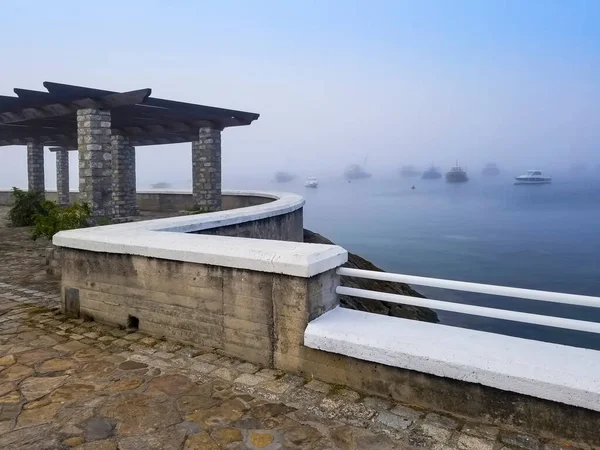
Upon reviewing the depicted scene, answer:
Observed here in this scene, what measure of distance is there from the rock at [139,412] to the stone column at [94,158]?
9331mm

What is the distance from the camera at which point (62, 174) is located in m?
24.1

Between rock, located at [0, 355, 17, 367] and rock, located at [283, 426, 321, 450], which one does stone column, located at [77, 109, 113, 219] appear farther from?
rock, located at [283, 426, 321, 450]

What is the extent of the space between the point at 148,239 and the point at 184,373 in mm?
1422

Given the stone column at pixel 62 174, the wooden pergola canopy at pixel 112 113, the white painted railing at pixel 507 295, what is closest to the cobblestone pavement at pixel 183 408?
the white painted railing at pixel 507 295

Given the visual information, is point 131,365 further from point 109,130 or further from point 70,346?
→ point 109,130

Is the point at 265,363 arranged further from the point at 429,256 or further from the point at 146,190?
the point at 429,256

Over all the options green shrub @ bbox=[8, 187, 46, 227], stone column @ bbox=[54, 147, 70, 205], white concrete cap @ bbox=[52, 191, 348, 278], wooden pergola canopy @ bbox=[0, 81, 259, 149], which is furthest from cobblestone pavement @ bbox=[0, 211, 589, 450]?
stone column @ bbox=[54, 147, 70, 205]

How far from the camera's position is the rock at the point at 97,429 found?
2.79m

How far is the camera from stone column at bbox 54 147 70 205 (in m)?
23.5

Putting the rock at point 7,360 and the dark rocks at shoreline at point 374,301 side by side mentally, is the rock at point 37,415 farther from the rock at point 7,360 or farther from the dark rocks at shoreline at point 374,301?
the dark rocks at shoreline at point 374,301

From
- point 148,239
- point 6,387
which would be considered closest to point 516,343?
point 148,239

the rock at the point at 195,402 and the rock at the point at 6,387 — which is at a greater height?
the rock at the point at 195,402

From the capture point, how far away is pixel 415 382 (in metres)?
3.06

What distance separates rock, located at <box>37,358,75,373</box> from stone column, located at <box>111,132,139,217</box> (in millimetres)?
13670
